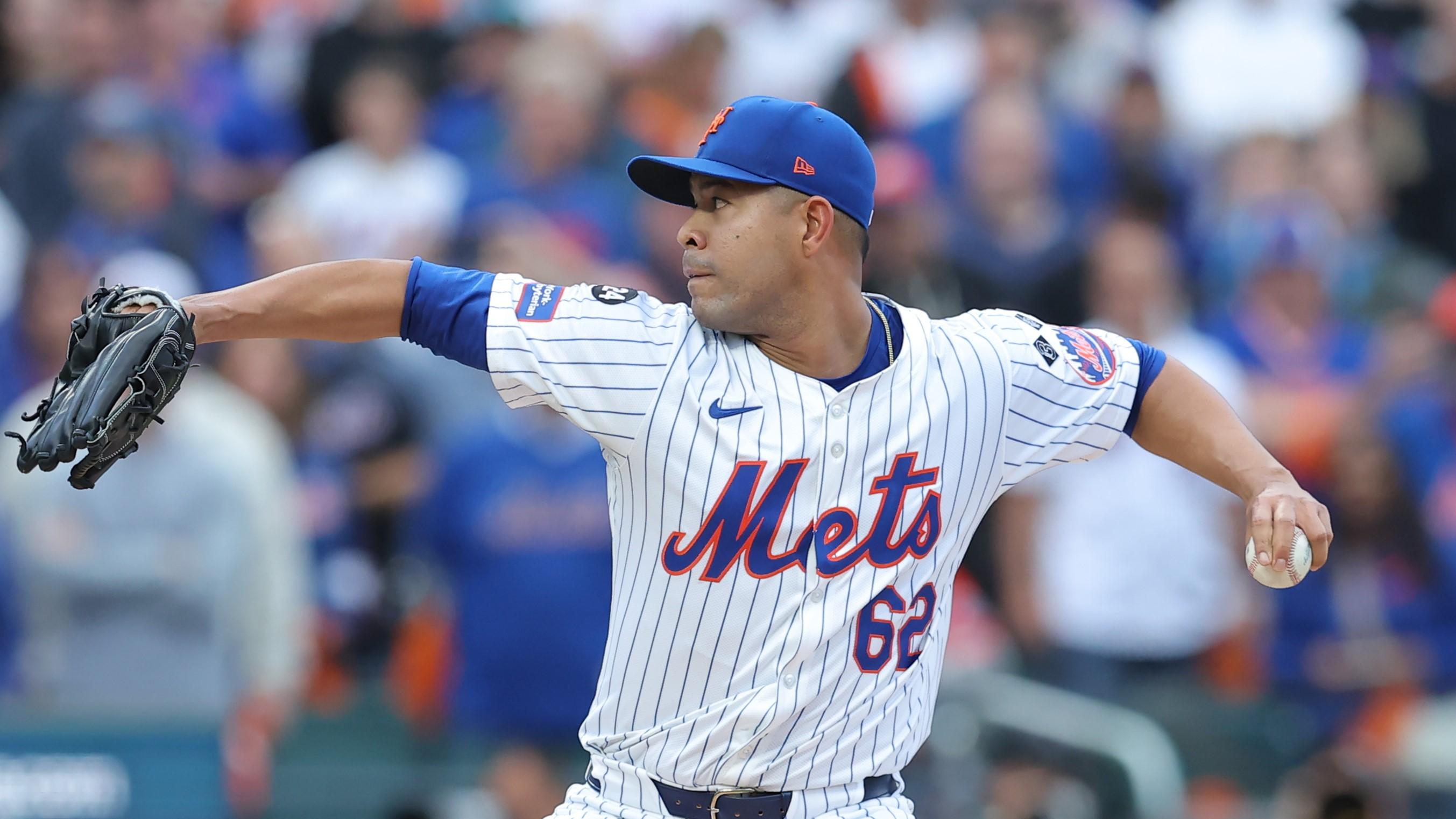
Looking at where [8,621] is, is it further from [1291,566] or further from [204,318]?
[1291,566]

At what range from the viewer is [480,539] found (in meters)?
7.20

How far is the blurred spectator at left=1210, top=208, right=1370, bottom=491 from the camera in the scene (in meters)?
8.15

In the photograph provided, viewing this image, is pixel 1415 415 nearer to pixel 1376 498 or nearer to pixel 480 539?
pixel 1376 498

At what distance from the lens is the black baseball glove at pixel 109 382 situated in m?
3.42

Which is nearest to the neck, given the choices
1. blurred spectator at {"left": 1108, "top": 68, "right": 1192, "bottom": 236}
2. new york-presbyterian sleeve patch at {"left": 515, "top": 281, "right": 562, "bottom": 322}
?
new york-presbyterian sleeve patch at {"left": 515, "top": 281, "right": 562, "bottom": 322}

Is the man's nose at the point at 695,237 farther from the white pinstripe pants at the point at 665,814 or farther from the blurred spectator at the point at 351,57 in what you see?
the blurred spectator at the point at 351,57

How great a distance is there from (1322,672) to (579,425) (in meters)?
4.76

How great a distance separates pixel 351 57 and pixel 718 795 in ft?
20.9

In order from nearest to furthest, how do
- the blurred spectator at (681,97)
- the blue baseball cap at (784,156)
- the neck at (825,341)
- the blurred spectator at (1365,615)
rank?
the blue baseball cap at (784,156) < the neck at (825,341) < the blurred spectator at (1365,615) < the blurred spectator at (681,97)

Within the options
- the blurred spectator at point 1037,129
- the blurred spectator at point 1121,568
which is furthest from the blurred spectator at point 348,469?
the blurred spectator at point 1037,129

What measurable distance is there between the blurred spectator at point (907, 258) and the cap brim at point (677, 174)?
→ 150 inches

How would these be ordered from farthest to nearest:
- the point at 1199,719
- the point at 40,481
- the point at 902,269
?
the point at 902,269
the point at 1199,719
the point at 40,481

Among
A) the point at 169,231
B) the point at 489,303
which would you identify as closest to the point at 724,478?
the point at 489,303

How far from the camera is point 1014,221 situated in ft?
29.8
